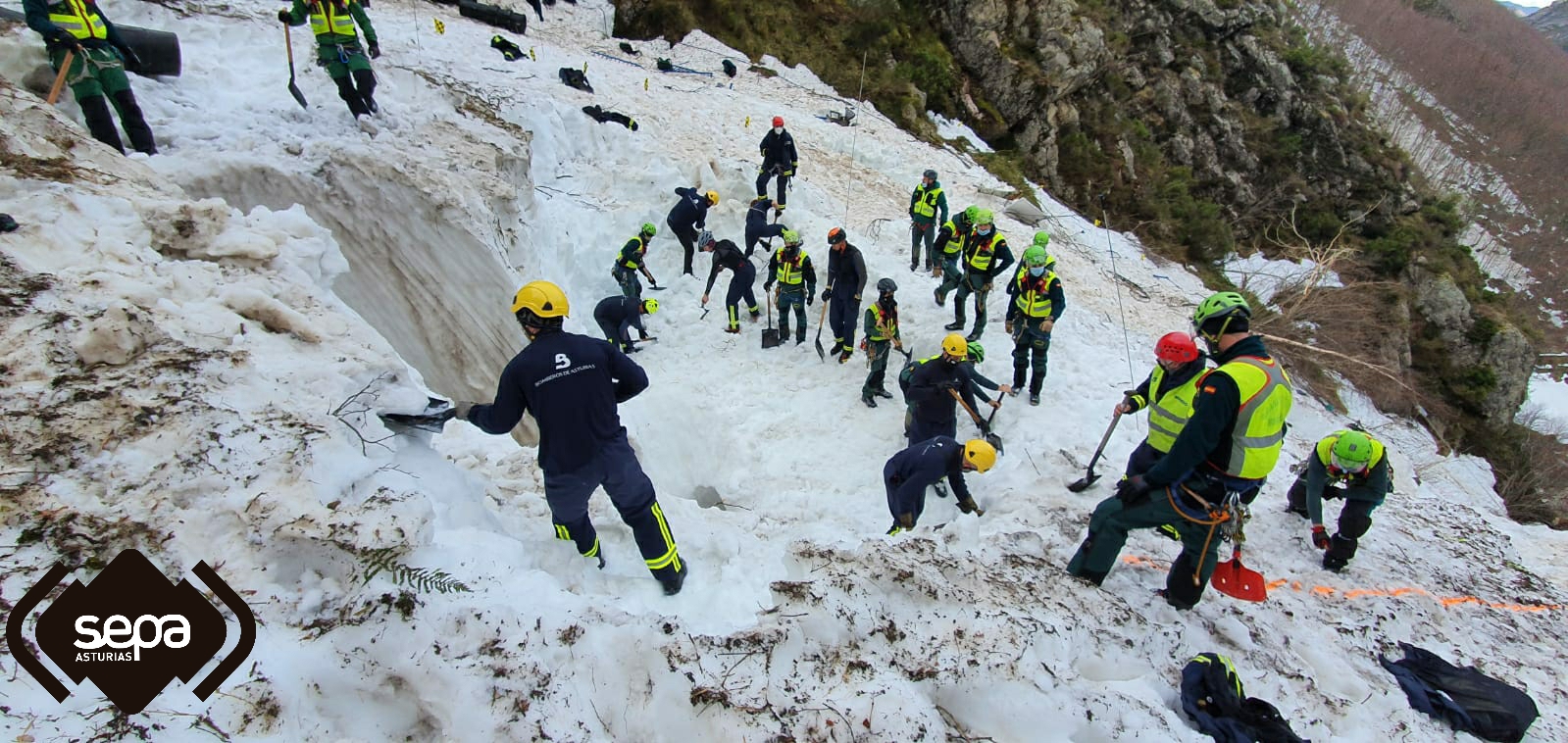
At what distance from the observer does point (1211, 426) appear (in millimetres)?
3352

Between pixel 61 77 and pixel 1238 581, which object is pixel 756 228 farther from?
pixel 1238 581

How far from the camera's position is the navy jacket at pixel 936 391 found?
20.1ft

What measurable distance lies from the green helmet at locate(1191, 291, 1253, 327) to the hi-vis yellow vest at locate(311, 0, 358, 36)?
27.4 feet

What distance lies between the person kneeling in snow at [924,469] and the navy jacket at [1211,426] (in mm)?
1626

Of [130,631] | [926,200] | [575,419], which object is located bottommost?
[130,631]

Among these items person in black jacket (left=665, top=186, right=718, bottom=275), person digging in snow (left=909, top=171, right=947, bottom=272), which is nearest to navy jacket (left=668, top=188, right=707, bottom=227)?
person in black jacket (left=665, top=186, right=718, bottom=275)

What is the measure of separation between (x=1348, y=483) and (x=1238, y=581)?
7.74ft

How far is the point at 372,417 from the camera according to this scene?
3.73 meters

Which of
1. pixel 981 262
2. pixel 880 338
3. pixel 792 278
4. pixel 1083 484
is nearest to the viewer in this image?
pixel 1083 484

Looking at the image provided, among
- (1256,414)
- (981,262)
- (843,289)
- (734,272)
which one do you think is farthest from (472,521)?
(981,262)

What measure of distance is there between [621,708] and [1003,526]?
3.58 metres

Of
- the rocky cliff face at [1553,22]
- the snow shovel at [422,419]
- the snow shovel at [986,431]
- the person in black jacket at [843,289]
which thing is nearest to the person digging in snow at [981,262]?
the person in black jacket at [843,289]

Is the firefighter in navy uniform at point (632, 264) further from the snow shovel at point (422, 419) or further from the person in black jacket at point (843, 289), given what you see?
the snow shovel at point (422, 419)

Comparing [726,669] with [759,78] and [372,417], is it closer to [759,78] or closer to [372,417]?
[372,417]
